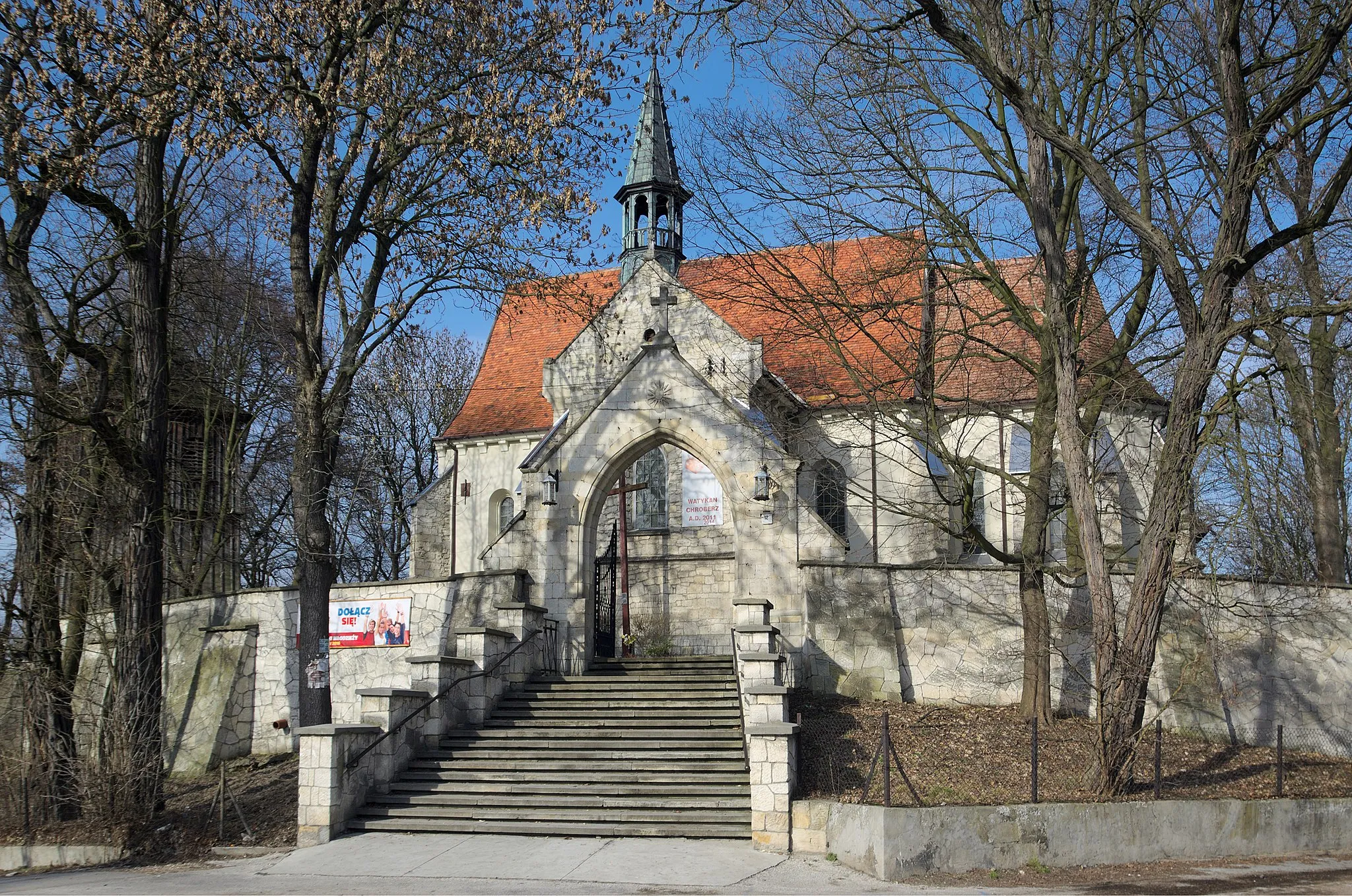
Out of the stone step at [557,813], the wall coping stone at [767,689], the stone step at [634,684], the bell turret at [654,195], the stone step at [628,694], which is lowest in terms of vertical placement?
the stone step at [557,813]

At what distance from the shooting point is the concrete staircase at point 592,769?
37.3 ft

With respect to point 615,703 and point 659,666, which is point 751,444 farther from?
point 615,703

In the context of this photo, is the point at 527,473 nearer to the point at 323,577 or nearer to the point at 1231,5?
the point at 323,577

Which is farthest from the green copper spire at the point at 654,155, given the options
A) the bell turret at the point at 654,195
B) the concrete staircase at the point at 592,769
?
the concrete staircase at the point at 592,769

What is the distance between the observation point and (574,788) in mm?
11984

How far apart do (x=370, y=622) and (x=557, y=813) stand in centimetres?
786

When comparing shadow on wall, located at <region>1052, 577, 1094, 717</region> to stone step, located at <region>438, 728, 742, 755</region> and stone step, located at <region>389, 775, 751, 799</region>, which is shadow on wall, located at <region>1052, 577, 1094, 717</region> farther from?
stone step, located at <region>389, 775, 751, 799</region>

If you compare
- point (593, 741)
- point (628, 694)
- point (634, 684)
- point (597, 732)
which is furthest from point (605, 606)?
point (593, 741)

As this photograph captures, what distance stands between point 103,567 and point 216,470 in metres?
13.6

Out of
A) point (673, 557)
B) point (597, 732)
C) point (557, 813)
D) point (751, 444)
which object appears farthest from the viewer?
point (673, 557)

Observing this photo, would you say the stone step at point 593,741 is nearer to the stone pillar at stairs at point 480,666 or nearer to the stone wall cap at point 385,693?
the stone pillar at stairs at point 480,666

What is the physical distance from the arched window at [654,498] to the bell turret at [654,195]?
16.6 ft

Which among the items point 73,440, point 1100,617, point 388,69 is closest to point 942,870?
point 1100,617

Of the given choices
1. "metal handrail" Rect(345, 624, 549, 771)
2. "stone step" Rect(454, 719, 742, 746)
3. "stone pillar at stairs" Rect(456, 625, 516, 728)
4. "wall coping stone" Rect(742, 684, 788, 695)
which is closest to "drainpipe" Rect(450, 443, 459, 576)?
"metal handrail" Rect(345, 624, 549, 771)
